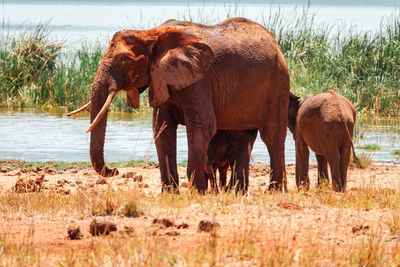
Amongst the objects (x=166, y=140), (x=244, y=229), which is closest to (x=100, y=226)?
(x=244, y=229)

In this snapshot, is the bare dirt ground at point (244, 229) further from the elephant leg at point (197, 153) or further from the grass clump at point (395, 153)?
the grass clump at point (395, 153)

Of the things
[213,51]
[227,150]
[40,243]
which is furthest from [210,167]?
[40,243]

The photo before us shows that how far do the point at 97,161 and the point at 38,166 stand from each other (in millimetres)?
5250

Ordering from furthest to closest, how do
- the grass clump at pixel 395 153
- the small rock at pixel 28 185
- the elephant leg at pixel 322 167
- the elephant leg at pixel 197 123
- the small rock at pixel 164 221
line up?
1. the grass clump at pixel 395 153
2. the elephant leg at pixel 322 167
3. the small rock at pixel 28 185
4. the elephant leg at pixel 197 123
5. the small rock at pixel 164 221

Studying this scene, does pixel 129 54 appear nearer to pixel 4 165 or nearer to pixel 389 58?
pixel 4 165

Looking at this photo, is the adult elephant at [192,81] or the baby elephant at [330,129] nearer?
the adult elephant at [192,81]

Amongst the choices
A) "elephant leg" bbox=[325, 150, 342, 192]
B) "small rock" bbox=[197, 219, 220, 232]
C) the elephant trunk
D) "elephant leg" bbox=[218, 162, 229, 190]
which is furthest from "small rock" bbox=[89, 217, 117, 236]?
"elephant leg" bbox=[325, 150, 342, 192]

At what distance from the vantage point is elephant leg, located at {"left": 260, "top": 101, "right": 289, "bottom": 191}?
33.3ft

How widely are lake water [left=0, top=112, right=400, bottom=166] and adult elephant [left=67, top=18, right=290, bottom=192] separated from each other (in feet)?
13.2

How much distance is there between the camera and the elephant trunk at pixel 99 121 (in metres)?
8.34

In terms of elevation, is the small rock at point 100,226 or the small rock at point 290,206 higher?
the small rock at point 100,226

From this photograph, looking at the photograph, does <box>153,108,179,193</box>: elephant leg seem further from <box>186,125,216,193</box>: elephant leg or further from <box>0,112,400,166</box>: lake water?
<box>0,112,400,166</box>: lake water

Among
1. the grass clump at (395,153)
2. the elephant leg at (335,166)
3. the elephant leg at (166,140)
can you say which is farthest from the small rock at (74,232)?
the grass clump at (395,153)

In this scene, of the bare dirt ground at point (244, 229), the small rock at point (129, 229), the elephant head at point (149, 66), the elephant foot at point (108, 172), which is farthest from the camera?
the elephant head at point (149, 66)
